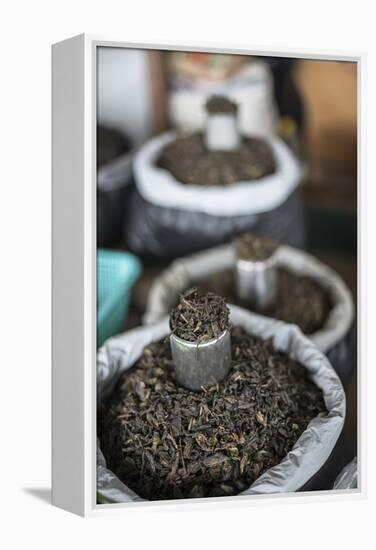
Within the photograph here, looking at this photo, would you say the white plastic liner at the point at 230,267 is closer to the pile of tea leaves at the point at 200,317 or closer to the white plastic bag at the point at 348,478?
the white plastic bag at the point at 348,478

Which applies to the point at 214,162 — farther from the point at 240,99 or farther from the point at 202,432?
the point at 202,432

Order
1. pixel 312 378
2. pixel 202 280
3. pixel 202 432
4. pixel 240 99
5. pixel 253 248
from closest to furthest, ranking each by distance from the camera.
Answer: pixel 202 432 → pixel 312 378 → pixel 253 248 → pixel 202 280 → pixel 240 99

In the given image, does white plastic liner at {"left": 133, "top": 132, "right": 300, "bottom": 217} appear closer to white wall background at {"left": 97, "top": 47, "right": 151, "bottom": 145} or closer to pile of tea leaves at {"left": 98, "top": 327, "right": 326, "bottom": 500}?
white wall background at {"left": 97, "top": 47, "right": 151, "bottom": 145}

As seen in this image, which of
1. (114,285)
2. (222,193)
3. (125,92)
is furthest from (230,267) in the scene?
(125,92)

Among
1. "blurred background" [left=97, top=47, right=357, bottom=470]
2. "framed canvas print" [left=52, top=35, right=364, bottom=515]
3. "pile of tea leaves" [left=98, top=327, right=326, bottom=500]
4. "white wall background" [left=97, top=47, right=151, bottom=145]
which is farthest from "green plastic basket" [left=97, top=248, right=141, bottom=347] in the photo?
"white wall background" [left=97, top=47, right=151, bottom=145]

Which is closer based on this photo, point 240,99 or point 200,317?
point 200,317
